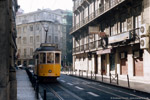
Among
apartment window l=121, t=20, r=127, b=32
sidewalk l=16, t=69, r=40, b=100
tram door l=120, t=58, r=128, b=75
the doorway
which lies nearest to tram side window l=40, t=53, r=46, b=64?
sidewalk l=16, t=69, r=40, b=100

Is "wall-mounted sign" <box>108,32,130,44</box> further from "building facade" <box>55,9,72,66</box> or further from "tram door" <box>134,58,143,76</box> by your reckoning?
"building facade" <box>55,9,72,66</box>

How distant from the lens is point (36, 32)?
72.2 m

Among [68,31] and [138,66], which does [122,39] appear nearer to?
[138,66]

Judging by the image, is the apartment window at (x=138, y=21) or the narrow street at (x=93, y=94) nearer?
the narrow street at (x=93, y=94)

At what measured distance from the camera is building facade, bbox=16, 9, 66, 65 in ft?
235

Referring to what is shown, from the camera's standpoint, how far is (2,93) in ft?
23.4

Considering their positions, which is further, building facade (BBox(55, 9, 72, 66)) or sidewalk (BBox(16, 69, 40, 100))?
building facade (BBox(55, 9, 72, 66))

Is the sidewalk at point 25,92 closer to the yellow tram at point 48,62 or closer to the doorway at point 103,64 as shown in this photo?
the yellow tram at point 48,62

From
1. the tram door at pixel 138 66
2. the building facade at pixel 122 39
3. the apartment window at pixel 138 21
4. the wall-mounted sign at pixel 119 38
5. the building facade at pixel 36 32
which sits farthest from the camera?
the building facade at pixel 36 32

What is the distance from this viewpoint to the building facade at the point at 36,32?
71.6m

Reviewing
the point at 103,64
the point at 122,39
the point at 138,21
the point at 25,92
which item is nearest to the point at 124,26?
Result: the point at 122,39

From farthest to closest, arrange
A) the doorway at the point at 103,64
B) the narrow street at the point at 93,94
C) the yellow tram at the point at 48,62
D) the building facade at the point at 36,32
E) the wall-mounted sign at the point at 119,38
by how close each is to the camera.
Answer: the building facade at the point at 36,32, the doorway at the point at 103,64, the wall-mounted sign at the point at 119,38, the yellow tram at the point at 48,62, the narrow street at the point at 93,94

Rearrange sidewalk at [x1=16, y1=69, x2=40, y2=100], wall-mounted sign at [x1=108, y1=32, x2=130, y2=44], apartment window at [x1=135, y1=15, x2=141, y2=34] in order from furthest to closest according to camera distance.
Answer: wall-mounted sign at [x1=108, y1=32, x2=130, y2=44] → apartment window at [x1=135, y1=15, x2=141, y2=34] → sidewalk at [x1=16, y1=69, x2=40, y2=100]

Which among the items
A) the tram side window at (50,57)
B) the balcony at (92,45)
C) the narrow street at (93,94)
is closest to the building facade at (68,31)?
the balcony at (92,45)
